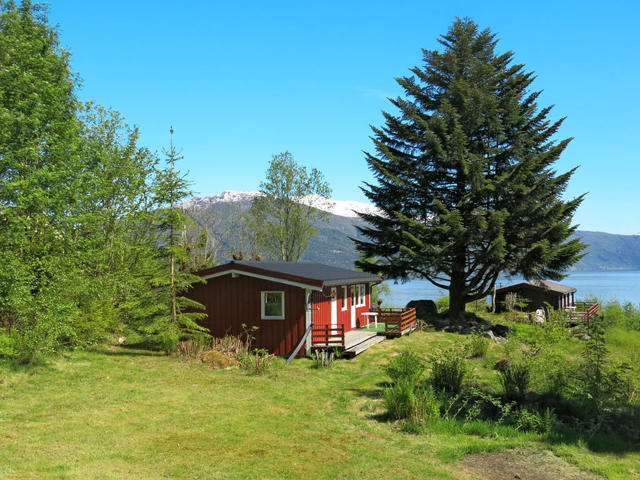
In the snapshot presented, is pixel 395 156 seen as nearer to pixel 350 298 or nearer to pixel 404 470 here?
pixel 350 298

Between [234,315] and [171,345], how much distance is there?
9.91 feet

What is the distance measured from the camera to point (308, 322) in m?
18.9

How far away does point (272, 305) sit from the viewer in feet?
64.1

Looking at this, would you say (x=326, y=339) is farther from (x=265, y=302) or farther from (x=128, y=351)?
(x=128, y=351)

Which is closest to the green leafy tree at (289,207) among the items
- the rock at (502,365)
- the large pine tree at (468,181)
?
the large pine tree at (468,181)

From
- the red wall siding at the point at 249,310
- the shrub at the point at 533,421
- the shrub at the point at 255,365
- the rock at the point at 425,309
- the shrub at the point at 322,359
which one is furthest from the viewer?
the rock at the point at 425,309

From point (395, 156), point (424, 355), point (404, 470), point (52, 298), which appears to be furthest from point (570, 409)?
point (395, 156)

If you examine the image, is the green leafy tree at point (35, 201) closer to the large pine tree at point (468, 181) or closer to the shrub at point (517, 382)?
the shrub at point (517, 382)

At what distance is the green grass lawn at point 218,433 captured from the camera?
7.67 metres

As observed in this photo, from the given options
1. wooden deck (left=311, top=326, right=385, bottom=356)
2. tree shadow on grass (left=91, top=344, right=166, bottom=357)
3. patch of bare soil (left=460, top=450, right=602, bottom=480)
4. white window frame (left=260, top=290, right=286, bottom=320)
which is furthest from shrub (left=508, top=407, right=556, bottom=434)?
tree shadow on grass (left=91, top=344, right=166, bottom=357)

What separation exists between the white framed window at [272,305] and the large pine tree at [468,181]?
11.1 metres

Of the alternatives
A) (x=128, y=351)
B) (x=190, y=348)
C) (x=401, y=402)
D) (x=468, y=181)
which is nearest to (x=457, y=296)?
(x=468, y=181)

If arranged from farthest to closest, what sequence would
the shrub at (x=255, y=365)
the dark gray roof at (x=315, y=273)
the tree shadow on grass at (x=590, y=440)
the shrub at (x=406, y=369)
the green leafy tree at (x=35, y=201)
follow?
the dark gray roof at (x=315, y=273) < the shrub at (x=255, y=365) < the green leafy tree at (x=35, y=201) < the shrub at (x=406, y=369) < the tree shadow on grass at (x=590, y=440)

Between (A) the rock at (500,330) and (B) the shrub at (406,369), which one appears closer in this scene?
(B) the shrub at (406,369)
